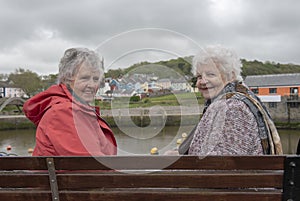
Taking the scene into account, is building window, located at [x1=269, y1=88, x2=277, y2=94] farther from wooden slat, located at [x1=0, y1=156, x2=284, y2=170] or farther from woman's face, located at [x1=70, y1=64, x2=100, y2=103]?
wooden slat, located at [x1=0, y1=156, x2=284, y2=170]

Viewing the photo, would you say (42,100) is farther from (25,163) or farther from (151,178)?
(151,178)

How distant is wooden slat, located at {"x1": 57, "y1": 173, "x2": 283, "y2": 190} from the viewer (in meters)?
2.04

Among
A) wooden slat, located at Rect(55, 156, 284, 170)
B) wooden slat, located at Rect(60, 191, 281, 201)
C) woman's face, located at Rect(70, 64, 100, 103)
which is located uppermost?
woman's face, located at Rect(70, 64, 100, 103)

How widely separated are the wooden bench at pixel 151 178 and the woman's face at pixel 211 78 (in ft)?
2.68

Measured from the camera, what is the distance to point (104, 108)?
2.81m

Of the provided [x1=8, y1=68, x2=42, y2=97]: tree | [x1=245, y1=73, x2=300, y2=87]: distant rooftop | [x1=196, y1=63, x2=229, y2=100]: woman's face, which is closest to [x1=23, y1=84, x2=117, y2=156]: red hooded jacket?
[x1=196, y1=63, x2=229, y2=100]: woman's face

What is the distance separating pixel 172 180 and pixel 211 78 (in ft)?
3.26

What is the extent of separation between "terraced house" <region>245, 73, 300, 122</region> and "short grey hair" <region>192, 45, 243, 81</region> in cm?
3613

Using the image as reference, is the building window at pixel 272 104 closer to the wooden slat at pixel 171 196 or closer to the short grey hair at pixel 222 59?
the short grey hair at pixel 222 59

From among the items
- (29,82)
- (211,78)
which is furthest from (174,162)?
(29,82)

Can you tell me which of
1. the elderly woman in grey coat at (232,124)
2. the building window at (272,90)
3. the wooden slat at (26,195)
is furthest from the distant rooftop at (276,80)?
the wooden slat at (26,195)

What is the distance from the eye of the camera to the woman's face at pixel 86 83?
2.63 metres

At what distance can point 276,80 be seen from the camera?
149ft

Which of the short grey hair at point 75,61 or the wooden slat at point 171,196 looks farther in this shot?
the short grey hair at point 75,61
